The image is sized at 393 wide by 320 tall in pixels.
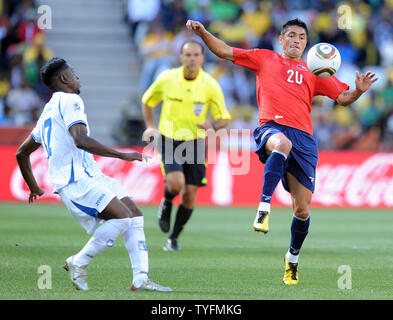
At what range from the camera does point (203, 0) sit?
2530cm

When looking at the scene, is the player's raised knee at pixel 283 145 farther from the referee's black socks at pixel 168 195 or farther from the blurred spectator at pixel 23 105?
the blurred spectator at pixel 23 105

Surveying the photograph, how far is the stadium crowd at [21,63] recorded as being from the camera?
2116cm

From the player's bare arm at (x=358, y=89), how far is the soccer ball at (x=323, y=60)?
285 mm

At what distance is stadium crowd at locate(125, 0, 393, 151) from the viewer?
22.2 metres

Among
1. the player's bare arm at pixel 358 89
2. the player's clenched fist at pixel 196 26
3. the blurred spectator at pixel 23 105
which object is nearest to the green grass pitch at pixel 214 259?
the player's bare arm at pixel 358 89

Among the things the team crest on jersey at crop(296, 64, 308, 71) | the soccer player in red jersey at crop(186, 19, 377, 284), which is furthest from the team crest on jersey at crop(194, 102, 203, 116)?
the team crest on jersey at crop(296, 64, 308, 71)

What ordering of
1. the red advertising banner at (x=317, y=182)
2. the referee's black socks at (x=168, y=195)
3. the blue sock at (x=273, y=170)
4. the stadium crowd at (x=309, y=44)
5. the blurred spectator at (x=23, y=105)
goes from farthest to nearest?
the stadium crowd at (x=309, y=44) → the blurred spectator at (x=23, y=105) → the red advertising banner at (x=317, y=182) → the referee's black socks at (x=168, y=195) → the blue sock at (x=273, y=170)

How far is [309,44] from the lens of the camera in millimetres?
24375

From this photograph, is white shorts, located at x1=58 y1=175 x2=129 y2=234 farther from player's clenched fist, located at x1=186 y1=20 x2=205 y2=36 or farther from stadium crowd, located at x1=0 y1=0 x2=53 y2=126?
stadium crowd, located at x1=0 y1=0 x2=53 y2=126

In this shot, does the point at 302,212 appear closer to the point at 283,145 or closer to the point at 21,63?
the point at 283,145

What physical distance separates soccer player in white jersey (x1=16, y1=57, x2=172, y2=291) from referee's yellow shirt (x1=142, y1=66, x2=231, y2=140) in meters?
4.67

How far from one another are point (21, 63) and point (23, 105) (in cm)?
150

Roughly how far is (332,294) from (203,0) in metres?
18.9
